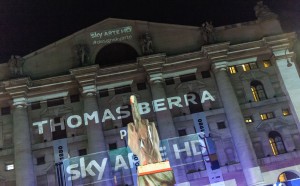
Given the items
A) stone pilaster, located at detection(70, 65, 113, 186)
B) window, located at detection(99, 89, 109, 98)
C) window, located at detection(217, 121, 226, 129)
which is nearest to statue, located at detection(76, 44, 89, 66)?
stone pilaster, located at detection(70, 65, 113, 186)

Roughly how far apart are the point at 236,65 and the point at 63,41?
22489 mm

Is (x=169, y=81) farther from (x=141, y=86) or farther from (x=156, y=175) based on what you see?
(x=156, y=175)

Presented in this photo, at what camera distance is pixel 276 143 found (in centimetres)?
4378

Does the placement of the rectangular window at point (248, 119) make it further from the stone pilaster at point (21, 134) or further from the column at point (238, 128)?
the stone pilaster at point (21, 134)

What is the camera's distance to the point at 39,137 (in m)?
43.7

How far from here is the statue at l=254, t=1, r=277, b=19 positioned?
48469 millimetres

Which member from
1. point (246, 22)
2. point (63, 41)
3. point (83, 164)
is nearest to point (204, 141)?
point (83, 164)

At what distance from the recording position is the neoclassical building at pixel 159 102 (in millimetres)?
41781

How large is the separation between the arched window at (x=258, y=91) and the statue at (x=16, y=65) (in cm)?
2878

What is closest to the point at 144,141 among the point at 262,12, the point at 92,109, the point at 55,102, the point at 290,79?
the point at 92,109

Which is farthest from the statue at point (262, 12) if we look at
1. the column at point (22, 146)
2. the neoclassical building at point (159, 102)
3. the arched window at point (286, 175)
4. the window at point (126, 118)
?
the column at point (22, 146)

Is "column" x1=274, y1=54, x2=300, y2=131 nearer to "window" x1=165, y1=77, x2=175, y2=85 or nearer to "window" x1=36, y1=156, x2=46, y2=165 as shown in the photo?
"window" x1=165, y1=77, x2=175, y2=85

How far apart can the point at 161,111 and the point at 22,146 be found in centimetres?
1637

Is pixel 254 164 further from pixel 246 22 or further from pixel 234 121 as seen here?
pixel 246 22
